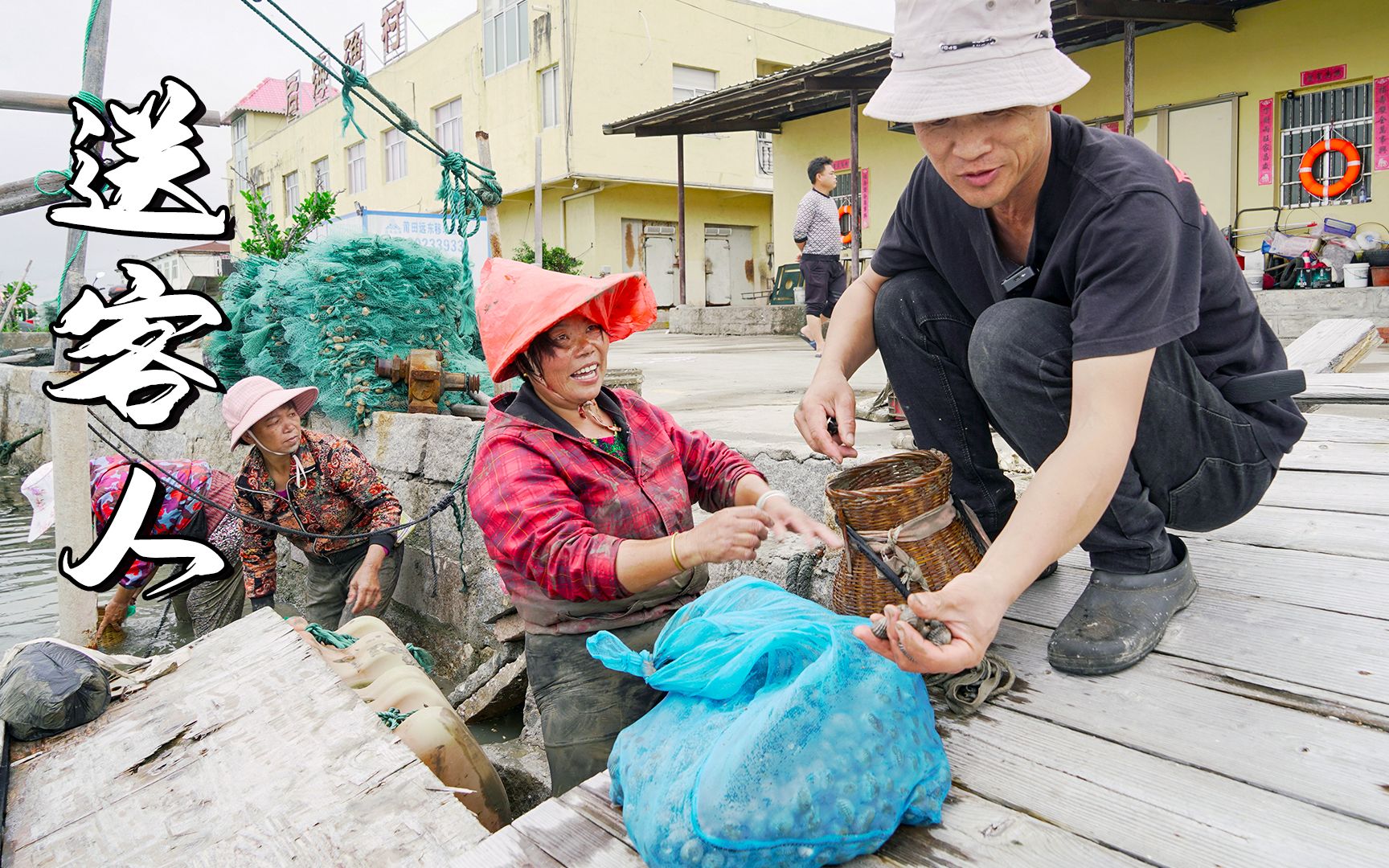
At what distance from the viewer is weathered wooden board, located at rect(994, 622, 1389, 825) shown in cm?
148

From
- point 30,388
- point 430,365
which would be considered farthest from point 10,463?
point 430,365

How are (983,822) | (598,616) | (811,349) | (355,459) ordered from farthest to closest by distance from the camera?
(811,349) < (355,459) < (598,616) < (983,822)

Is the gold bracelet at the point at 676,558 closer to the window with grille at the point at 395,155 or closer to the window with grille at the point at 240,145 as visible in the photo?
the window with grille at the point at 395,155

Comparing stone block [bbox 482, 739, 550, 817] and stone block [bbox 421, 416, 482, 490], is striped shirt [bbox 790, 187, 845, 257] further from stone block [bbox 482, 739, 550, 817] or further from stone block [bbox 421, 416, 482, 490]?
stone block [bbox 482, 739, 550, 817]

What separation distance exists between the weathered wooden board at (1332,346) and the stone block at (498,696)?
3.85 metres

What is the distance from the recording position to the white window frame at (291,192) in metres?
32.5

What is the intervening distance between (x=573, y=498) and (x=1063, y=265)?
3.82ft

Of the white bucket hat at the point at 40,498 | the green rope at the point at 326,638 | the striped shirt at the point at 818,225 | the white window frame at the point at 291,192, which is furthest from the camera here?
the white window frame at the point at 291,192

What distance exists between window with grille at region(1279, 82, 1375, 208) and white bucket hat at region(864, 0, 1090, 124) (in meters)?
10.5

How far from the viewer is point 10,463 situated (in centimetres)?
1218

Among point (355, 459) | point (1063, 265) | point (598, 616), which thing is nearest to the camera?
point (1063, 265)

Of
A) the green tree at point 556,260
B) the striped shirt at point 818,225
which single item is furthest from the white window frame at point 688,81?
the striped shirt at point 818,225

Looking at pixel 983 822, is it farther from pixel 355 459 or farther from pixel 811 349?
pixel 811 349

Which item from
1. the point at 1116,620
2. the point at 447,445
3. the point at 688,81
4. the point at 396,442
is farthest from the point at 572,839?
the point at 688,81
